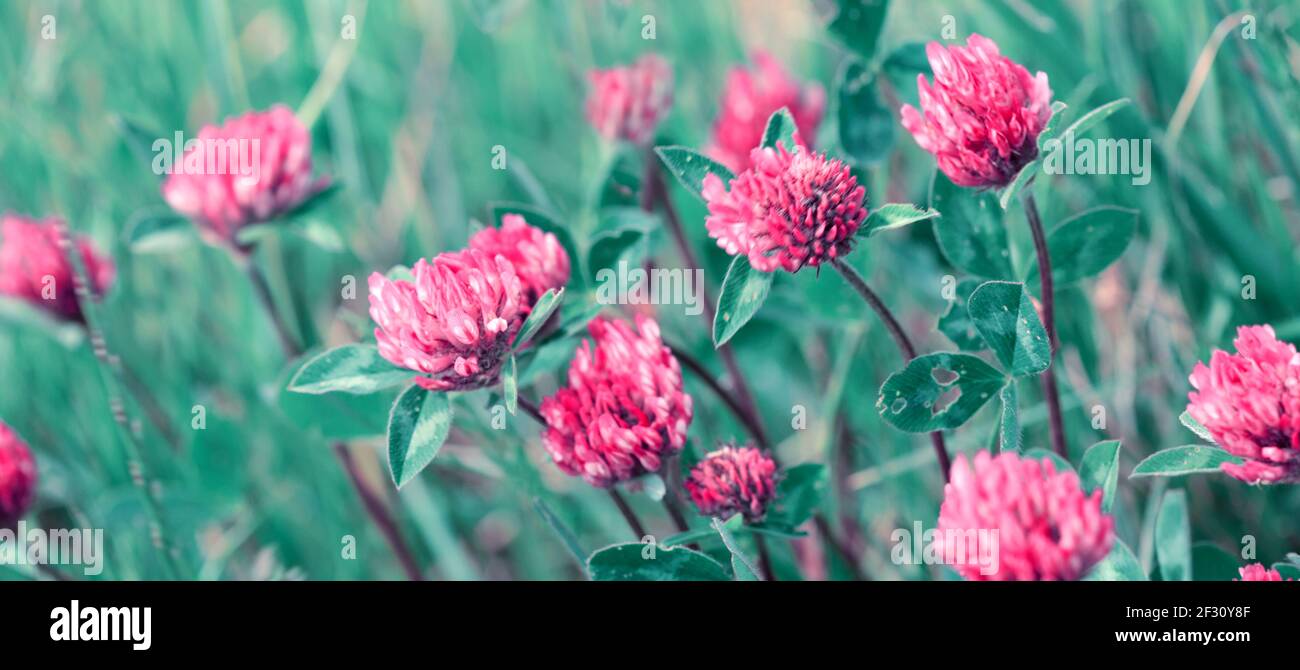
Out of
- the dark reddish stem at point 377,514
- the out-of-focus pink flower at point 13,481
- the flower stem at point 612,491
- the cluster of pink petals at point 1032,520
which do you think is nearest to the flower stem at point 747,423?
the flower stem at point 612,491

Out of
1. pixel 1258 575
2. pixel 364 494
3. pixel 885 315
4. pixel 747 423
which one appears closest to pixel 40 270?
pixel 364 494

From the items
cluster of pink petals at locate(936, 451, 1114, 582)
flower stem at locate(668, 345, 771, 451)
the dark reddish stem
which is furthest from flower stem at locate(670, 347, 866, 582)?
the dark reddish stem

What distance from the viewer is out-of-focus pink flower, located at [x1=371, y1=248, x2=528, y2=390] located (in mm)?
587

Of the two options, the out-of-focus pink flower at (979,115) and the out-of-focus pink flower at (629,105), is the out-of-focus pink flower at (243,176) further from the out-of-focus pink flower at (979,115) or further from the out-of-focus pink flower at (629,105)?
the out-of-focus pink flower at (979,115)

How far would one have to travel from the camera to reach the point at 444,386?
0.63 m

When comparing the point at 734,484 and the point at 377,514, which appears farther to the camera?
the point at 377,514

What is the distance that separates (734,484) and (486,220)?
0.91m

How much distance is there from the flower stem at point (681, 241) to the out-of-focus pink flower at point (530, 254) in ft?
0.86

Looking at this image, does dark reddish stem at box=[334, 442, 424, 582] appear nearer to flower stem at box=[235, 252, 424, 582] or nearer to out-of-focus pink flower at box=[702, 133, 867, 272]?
flower stem at box=[235, 252, 424, 582]

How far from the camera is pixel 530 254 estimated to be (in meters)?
0.67

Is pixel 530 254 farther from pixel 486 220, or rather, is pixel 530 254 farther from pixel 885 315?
pixel 486 220

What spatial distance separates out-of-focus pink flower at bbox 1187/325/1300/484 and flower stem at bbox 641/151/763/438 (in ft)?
1.26

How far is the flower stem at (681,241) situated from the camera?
0.91 meters
